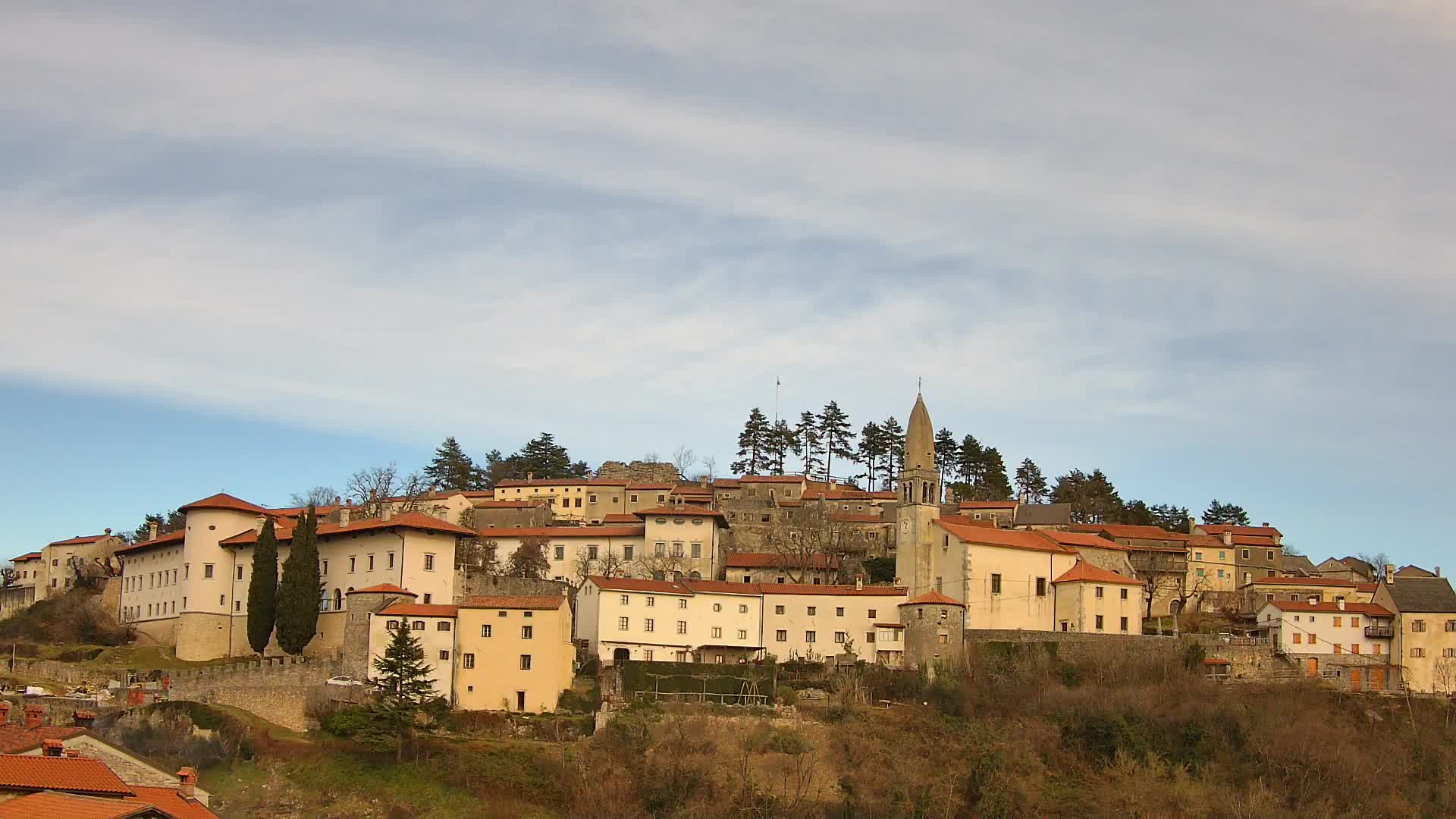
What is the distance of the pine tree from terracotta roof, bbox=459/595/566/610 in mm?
3852

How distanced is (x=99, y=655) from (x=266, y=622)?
8.83 m

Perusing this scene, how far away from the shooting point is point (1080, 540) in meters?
84.1

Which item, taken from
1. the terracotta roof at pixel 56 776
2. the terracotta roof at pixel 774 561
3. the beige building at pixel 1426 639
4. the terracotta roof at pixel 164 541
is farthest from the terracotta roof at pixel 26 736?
the beige building at pixel 1426 639

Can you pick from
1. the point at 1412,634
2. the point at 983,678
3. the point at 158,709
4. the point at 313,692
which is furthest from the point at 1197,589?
the point at 158,709

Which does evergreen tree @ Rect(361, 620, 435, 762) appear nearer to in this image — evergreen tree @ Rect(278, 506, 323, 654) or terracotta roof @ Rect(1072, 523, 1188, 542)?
evergreen tree @ Rect(278, 506, 323, 654)

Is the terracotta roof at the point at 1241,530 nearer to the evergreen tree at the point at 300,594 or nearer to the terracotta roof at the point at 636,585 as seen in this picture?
the terracotta roof at the point at 636,585

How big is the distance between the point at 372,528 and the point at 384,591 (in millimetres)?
4560

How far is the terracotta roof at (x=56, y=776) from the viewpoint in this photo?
33.4m

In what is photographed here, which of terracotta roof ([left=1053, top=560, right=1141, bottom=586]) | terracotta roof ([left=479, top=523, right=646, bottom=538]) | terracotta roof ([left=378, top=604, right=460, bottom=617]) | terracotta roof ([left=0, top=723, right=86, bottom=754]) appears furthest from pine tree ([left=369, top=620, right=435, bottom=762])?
terracotta roof ([left=1053, top=560, right=1141, bottom=586])

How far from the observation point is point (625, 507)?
9762 centimetres

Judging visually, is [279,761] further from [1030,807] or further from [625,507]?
[625,507]

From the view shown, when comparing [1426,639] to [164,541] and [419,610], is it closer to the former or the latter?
[419,610]

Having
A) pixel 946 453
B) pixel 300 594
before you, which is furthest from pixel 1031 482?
pixel 300 594

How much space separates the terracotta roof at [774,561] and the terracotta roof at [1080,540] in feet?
37.3
